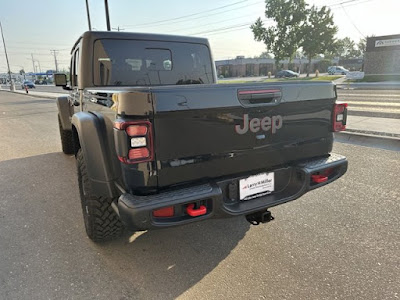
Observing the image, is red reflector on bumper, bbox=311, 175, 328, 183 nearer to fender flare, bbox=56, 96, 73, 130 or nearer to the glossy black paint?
the glossy black paint

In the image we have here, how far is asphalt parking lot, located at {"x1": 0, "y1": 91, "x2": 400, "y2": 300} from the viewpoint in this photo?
2.29 meters

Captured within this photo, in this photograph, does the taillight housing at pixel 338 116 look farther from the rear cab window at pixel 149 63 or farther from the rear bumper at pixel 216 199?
the rear cab window at pixel 149 63

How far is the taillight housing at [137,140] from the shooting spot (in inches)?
75.3

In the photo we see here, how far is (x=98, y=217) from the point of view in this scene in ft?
8.97

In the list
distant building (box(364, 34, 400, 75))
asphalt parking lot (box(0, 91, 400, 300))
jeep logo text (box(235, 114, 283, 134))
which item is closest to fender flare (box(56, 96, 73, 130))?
asphalt parking lot (box(0, 91, 400, 300))

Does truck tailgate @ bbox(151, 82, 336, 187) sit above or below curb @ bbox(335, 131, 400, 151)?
above

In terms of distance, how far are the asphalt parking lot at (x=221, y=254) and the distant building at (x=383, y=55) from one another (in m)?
33.9

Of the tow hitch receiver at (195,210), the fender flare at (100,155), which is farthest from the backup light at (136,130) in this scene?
the tow hitch receiver at (195,210)

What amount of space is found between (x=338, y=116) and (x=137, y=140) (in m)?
1.95

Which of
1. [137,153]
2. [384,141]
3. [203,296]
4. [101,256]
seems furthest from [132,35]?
[384,141]

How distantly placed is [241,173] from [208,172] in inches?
12.6

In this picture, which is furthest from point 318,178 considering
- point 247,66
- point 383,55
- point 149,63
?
point 247,66

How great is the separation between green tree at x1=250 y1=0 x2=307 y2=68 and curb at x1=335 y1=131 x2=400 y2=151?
36.2 metres

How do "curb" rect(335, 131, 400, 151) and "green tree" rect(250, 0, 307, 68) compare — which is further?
"green tree" rect(250, 0, 307, 68)
